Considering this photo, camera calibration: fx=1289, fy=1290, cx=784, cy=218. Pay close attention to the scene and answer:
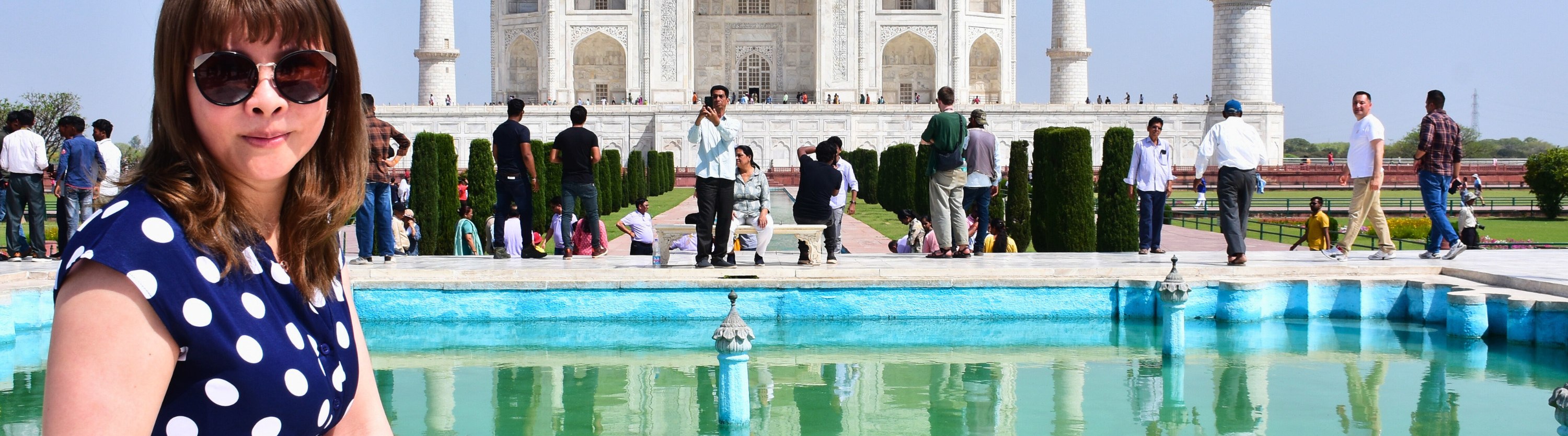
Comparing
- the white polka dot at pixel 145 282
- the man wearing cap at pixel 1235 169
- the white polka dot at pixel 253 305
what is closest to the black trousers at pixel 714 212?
the man wearing cap at pixel 1235 169

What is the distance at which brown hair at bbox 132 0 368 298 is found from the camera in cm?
102

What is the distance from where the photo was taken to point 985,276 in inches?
263

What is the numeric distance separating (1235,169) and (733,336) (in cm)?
460

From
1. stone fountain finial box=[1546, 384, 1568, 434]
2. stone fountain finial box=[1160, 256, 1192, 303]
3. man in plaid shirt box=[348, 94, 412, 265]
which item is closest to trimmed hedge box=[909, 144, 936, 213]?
man in plaid shirt box=[348, 94, 412, 265]

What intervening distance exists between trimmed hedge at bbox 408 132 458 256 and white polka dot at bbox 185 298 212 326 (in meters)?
10.0

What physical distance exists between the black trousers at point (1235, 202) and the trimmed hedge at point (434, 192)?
6.29 m

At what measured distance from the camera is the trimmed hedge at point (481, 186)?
11508 mm

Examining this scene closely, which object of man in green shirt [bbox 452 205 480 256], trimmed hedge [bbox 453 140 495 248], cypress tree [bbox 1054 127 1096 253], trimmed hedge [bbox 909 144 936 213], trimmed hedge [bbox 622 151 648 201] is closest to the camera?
cypress tree [bbox 1054 127 1096 253]

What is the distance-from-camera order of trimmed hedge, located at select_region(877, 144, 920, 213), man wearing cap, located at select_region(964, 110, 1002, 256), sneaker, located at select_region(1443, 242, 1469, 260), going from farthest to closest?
1. trimmed hedge, located at select_region(877, 144, 920, 213)
2. man wearing cap, located at select_region(964, 110, 1002, 256)
3. sneaker, located at select_region(1443, 242, 1469, 260)

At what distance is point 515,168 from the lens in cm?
802

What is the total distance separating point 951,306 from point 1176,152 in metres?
29.7

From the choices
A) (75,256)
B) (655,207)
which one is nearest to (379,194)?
(75,256)

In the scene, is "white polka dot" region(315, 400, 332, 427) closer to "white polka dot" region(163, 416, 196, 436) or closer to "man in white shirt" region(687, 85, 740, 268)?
"white polka dot" region(163, 416, 196, 436)

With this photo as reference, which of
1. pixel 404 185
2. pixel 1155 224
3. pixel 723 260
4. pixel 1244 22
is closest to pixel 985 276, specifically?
pixel 723 260
